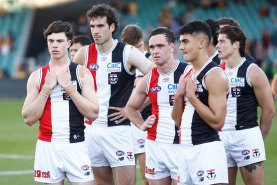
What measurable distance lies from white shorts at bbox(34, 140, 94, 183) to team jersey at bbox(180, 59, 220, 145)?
4.30 feet

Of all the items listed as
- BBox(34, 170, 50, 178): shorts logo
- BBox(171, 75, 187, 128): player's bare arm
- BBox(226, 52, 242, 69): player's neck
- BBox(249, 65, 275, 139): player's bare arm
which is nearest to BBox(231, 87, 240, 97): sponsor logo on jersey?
BBox(249, 65, 275, 139): player's bare arm

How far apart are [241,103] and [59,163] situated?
2597 millimetres

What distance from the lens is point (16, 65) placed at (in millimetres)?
34531

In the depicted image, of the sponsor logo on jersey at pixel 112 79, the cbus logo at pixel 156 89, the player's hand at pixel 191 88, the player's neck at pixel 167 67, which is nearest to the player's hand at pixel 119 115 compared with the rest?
the sponsor logo on jersey at pixel 112 79

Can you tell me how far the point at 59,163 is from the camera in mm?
6324

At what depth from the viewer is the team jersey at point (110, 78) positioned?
7.62m

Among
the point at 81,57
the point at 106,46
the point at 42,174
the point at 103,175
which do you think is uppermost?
the point at 106,46

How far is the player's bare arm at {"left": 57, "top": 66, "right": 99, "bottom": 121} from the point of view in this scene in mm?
6172

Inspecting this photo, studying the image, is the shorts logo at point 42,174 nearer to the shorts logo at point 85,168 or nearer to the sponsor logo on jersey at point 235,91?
the shorts logo at point 85,168

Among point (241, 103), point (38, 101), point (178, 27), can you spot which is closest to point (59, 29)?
point (38, 101)

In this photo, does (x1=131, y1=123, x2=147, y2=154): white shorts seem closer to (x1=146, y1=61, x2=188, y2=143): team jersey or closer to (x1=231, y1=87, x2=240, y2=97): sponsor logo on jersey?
(x1=146, y1=61, x2=188, y2=143): team jersey

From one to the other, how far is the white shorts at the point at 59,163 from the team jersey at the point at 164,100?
1.17 meters

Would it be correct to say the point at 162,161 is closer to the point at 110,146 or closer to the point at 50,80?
the point at 110,146

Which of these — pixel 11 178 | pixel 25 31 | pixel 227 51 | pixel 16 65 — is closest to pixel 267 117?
pixel 227 51
